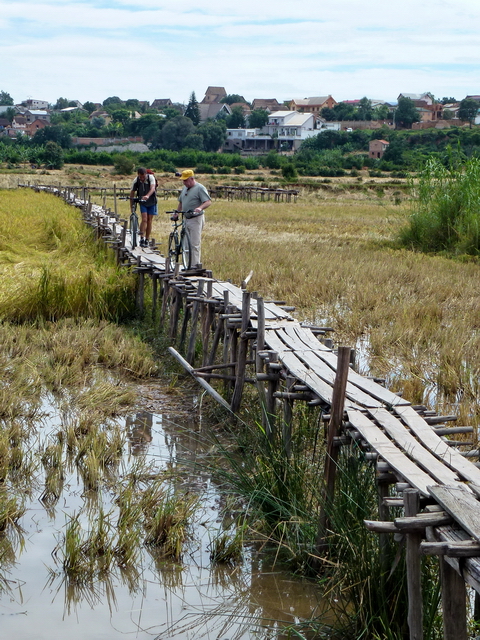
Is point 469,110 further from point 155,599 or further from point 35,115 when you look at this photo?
point 155,599

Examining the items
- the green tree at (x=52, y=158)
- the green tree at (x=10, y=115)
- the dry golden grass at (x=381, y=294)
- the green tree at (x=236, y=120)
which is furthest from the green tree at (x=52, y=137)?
the dry golden grass at (x=381, y=294)

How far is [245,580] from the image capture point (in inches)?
159

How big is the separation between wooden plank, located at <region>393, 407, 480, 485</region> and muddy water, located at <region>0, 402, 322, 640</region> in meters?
0.98

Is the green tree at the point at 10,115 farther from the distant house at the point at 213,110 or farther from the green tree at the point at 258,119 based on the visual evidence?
the green tree at the point at 258,119

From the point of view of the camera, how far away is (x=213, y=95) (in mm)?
174875

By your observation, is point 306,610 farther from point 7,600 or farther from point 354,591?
point 7,600

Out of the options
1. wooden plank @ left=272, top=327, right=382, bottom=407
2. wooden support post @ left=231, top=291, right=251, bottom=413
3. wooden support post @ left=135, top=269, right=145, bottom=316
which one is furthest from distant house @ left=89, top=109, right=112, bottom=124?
wooden plank @ left=272, top=327, right=382, bottom=407

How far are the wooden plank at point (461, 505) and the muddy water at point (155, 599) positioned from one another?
3.66ft

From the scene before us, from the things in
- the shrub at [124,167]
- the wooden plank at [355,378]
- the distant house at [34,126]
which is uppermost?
the distant house at [34,126]

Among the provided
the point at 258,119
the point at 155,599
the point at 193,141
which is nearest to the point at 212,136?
the point at 193,141

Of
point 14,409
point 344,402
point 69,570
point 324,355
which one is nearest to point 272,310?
point 324,355

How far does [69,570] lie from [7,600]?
1.15ft

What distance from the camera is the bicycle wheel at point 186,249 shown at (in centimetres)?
1020

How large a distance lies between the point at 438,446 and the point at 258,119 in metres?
124
